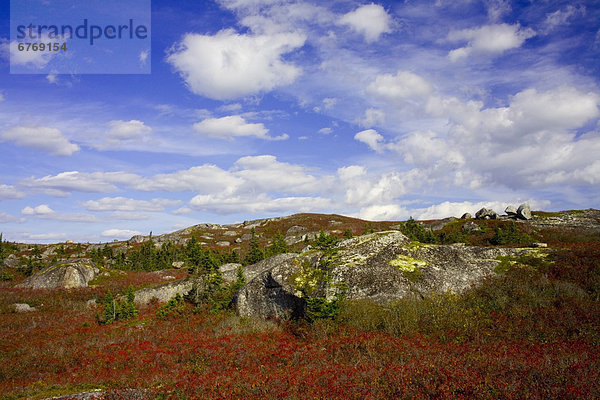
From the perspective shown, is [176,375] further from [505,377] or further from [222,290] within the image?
[222,290]

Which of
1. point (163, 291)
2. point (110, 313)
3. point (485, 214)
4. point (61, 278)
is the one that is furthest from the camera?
point (485, 214)

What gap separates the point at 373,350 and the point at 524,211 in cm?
5281

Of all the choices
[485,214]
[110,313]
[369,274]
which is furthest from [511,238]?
[110,313]

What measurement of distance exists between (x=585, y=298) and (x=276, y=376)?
13.7m

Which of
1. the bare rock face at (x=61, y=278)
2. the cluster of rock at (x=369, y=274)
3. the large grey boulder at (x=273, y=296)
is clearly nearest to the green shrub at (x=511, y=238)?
the cluster of rock at (x=369, y=274)

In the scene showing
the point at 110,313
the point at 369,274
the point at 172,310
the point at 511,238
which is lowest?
the point at 110,313

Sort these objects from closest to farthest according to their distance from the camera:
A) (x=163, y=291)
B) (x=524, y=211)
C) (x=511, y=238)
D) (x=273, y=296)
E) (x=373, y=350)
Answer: (x=373, y=350) < (x=273, y=296) < (x=163, y=291) < (x=511, y=238) < (x=524, y=211)

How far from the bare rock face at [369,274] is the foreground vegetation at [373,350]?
850 millimetres

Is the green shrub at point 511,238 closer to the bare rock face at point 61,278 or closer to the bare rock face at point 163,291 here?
the bare rock face at point 163,291

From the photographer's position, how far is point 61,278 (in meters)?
39.9

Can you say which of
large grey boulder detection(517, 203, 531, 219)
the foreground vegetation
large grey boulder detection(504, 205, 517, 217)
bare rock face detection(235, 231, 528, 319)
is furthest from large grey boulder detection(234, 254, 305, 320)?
large grey boulder detection(504, 205, 517, 217)

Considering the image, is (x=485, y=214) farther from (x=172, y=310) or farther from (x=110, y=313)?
(x=110, y=313)

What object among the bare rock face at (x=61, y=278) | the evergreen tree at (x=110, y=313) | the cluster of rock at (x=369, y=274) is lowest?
the evergreen tree at (x=110, y=313)

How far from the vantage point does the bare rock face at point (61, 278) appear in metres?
39.4
